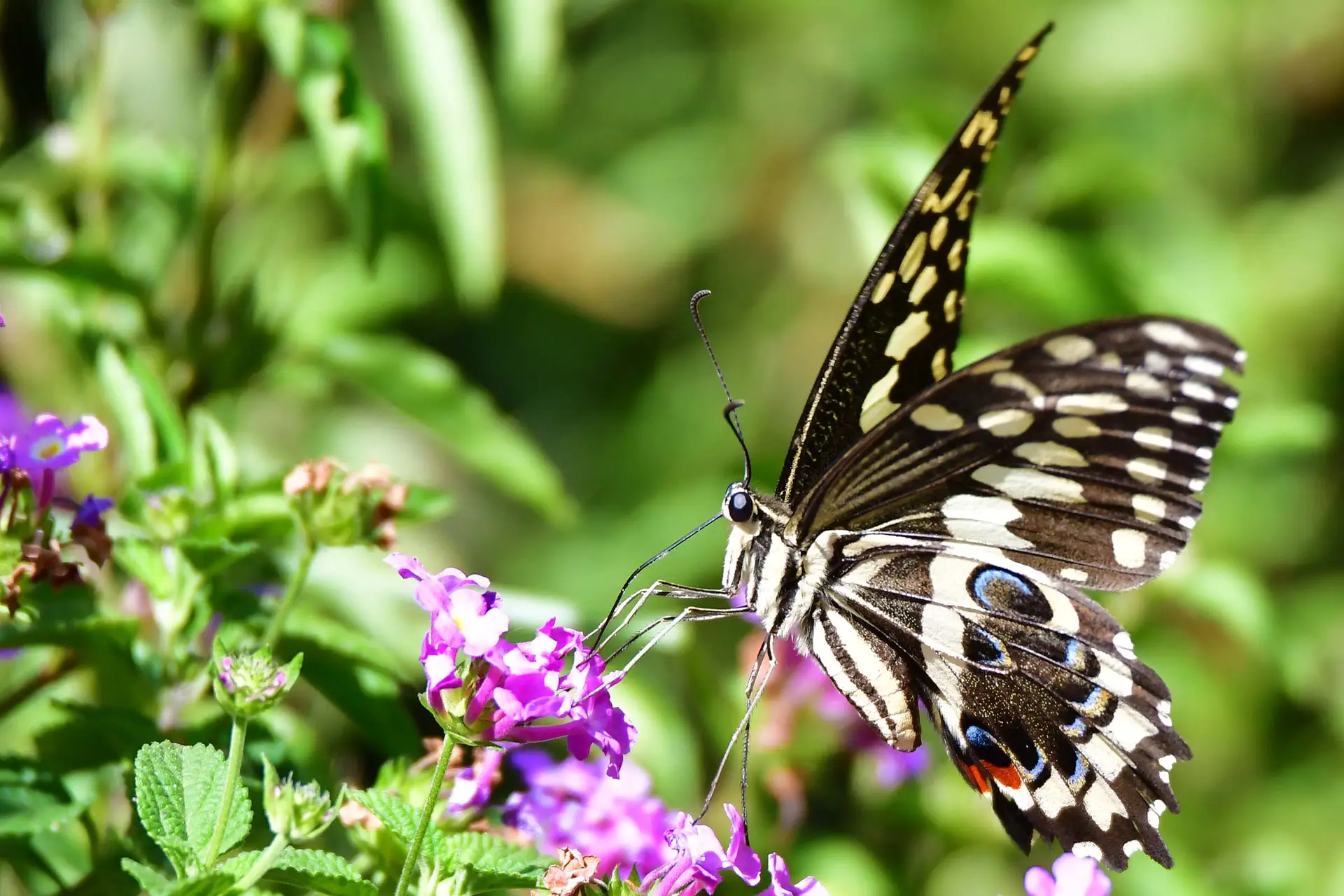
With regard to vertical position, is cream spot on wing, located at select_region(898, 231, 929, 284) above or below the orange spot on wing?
above

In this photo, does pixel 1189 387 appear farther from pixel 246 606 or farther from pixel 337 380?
pixel 337 380

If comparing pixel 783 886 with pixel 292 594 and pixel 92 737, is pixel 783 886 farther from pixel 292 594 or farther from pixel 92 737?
pixel 92 737

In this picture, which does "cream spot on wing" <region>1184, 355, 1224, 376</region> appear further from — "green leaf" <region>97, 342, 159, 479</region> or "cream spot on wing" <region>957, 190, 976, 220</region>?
"green leaf" <region>97, 342, 159, 479</region>

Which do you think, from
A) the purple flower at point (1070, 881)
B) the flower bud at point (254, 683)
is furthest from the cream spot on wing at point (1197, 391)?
the flower bud at point (254, 683)

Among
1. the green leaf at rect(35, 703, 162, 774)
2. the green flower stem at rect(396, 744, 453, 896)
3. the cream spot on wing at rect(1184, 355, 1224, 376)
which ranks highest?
the cream spot on wing at rect(1184, 355, 1224, 376)

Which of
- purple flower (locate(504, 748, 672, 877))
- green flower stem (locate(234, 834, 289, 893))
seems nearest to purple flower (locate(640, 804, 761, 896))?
purple flower (locate(504, 748, 672, 877))

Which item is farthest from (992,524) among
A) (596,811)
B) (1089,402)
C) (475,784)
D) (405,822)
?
(405,822)
